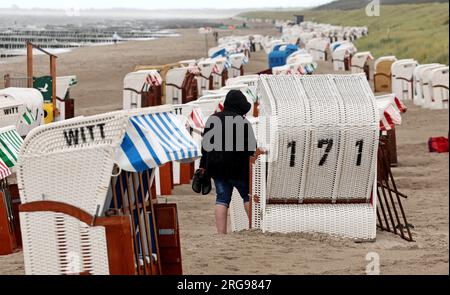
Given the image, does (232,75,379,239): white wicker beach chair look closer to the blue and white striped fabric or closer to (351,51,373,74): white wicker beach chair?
the blue and white striped fabric

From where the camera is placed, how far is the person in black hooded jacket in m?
9.97

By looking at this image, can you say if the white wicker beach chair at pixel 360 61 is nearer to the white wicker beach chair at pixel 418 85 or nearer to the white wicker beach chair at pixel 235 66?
the white wicker beach chair at pixel 235 66

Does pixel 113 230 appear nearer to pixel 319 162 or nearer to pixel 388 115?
pixel 319 162

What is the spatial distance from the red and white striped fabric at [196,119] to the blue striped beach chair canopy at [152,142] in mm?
7436

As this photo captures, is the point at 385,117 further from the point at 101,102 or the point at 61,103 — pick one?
the point at 101,102

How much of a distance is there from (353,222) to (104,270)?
164 inches

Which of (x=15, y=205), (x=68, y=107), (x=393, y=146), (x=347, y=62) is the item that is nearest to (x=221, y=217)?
(x=15, y=205)

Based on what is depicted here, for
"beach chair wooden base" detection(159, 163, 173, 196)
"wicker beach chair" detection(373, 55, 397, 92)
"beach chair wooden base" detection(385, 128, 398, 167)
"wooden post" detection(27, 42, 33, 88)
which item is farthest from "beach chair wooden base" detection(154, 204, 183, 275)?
"wicker beach chair" detection(373, 55, 397, 92)

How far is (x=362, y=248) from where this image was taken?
9914mm

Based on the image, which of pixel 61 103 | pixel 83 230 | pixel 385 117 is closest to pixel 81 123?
pixel 83 230

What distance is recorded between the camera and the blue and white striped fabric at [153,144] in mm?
6613

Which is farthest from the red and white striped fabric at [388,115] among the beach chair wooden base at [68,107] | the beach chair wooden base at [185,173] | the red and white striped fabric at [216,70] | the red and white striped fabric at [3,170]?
the red and white striped fabric at [216,70]

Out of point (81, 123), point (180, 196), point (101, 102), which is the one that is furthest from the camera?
point (101, 102)

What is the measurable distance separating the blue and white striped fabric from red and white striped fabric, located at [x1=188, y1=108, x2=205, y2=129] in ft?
24.5
